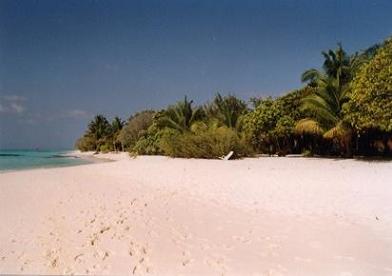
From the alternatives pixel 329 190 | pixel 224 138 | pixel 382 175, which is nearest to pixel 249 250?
pixel 329 190

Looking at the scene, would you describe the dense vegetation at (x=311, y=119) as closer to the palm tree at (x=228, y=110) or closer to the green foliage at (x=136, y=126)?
Answer: the palm tree at (x=228, y=110)

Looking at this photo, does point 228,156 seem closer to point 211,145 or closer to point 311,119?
point 211,145

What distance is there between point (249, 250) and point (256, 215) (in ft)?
5.96

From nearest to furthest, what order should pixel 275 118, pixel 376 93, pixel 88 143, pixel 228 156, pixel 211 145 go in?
1. pixel 376 93
2. pixel 228 156
3. pixel 211 145
4. pixel 275 118
5. pixel 88 143

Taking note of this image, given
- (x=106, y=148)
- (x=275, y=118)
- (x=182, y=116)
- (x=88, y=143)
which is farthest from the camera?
(x=88, y=143)

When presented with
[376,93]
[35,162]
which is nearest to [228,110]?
[376,93]

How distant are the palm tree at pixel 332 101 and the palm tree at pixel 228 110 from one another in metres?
6.48

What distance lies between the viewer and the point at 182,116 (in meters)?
27.9

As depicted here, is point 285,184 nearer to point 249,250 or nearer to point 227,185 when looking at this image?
point 227,185

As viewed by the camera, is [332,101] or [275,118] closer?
[332,101]

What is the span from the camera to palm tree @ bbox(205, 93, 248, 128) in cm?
2692

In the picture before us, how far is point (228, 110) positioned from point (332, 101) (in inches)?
346

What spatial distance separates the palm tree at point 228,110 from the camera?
26.9 meters

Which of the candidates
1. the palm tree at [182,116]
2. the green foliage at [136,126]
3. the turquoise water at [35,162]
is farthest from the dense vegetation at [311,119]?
the green foliage at [136,126]
